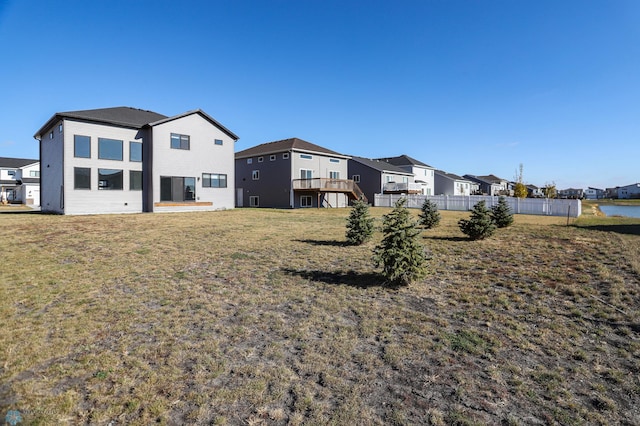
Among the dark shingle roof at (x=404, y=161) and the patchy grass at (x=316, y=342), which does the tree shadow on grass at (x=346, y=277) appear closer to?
the patchy grass at (x=316, y=342)

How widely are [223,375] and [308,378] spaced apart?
94 cm

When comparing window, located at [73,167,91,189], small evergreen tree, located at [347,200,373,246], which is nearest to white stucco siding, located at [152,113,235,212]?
window, located at [73,167,91,189]

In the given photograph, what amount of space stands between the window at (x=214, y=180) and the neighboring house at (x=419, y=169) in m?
30.8

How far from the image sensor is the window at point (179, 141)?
25344 millimetres

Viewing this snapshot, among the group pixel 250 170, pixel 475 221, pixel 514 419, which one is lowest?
pixel 514 419

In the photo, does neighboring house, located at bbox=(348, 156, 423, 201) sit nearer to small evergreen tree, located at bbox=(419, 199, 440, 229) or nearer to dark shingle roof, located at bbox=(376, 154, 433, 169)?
dark shingle roof, located at bbox=(376, 154, 433, 169)

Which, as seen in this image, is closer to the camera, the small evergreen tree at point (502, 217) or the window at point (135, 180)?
the small evergreen tree at point (502, 217)

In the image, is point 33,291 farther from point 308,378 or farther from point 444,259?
point 444,259

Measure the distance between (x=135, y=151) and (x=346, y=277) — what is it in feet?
74.8

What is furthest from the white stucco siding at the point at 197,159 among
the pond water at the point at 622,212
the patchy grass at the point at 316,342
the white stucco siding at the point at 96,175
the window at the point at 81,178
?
the pond water at the point at 622,212

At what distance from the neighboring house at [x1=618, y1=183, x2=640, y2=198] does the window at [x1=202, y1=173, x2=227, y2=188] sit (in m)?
117

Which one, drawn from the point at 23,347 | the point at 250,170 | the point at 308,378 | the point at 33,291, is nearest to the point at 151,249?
the point at 33,291

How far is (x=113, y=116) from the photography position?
2383 cm

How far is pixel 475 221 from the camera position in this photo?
12422mm
